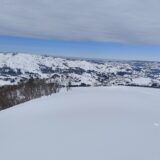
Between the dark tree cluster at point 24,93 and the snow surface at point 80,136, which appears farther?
the dark tree cluster at point 24,93

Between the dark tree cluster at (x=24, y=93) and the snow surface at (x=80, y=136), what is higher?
the snow surface at (x=80, y=136)

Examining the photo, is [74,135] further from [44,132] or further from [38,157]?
[38,157]

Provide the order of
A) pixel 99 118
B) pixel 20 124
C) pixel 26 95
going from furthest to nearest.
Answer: pixel 26 95 → pixel 99 118 → pixel 20 124

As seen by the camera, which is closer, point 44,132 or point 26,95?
point 44,132

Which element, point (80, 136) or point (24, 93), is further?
point (24, 93)

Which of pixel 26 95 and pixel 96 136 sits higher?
pixel 96 136

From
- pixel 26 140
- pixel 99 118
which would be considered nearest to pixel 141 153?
pixel 26 140

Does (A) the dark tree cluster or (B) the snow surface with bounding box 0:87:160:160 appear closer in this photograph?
(B) the snow surface with bounding box 0:87:160:160

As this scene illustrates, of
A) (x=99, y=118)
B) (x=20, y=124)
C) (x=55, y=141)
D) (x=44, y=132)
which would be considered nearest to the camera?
(x=55, y=141)

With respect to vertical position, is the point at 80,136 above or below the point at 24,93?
above

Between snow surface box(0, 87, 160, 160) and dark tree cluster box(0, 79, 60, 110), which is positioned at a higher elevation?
snow surface box(0, 87, 160, 160)
